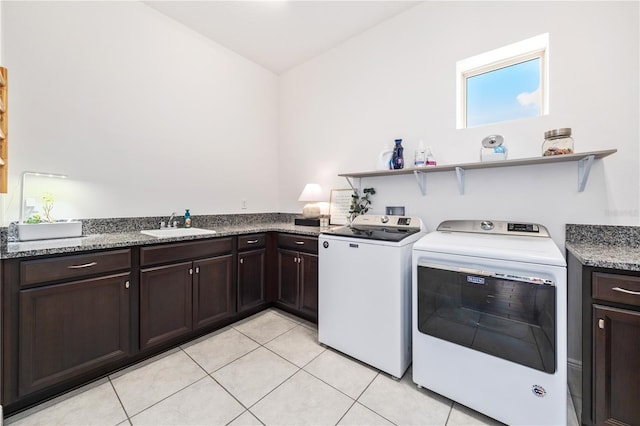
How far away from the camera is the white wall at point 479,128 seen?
1.61 m

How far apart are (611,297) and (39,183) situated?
3.49 metres

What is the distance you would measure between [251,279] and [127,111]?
74.7 inches

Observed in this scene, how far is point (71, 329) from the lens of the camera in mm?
1580

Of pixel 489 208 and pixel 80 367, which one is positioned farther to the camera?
pixel 489 208

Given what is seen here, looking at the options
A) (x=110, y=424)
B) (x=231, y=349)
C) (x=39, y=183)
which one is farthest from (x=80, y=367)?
(x=39, y=183)

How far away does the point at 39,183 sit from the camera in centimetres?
187

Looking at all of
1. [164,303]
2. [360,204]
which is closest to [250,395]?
[164,303]

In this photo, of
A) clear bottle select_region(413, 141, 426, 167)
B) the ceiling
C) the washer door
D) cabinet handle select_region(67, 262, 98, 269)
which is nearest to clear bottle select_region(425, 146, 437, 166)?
clear bottle select_region(413, 141, 426, 167)

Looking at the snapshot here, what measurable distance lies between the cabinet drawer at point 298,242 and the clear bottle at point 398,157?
98 centimetres

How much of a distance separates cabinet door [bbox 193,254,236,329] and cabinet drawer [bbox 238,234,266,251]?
0.53ft

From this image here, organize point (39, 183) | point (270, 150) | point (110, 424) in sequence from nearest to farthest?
point (110, 424)
point (39, 183)
point (270, 150)

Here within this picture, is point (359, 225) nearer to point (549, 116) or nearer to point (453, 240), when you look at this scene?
point (453, 240)

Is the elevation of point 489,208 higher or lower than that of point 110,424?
higher

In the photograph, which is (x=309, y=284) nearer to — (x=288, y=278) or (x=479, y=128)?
(x=288, y=278)
